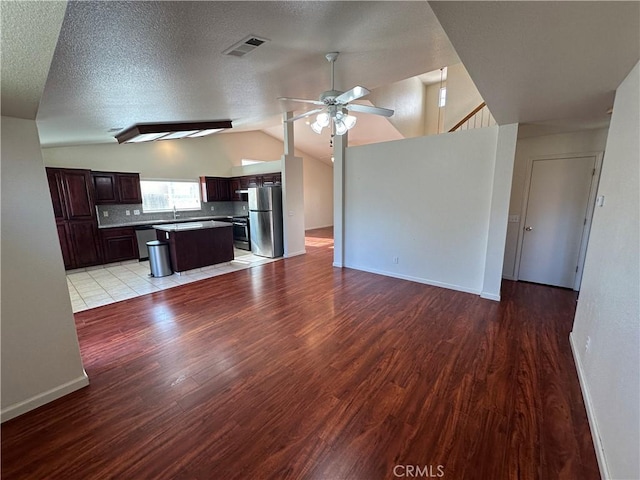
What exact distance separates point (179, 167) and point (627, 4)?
7.87 m

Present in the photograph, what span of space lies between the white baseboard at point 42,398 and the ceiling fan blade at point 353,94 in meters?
3.17

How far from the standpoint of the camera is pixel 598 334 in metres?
1.80

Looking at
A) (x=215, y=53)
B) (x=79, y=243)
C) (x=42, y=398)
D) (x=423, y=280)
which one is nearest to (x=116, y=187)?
(x=79, y=243)

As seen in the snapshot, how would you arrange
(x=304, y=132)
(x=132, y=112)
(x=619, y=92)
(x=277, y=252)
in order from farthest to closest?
(x=304, y=132), (x=277, y=252), (x=132, y=112), (x=619, y=92)

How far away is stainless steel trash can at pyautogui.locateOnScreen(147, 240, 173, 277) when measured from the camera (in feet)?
15.4

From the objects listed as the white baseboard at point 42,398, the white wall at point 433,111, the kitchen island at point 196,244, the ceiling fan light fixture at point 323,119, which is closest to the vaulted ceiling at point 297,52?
the ceiling fan light fixture at point 323,119

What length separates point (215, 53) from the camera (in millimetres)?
2010

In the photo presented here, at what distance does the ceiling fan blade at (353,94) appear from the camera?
7.45ft

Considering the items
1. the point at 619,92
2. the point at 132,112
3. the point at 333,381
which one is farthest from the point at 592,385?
the point at 132,112

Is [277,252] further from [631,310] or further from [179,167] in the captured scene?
[631,310]

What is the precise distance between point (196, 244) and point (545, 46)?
5181 mm

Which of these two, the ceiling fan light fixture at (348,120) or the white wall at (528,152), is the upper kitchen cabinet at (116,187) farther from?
the white wall at (528,152)

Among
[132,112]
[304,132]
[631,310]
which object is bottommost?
[631,310]

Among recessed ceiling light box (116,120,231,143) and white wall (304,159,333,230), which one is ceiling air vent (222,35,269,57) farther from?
white wall (304,159,333,230)
